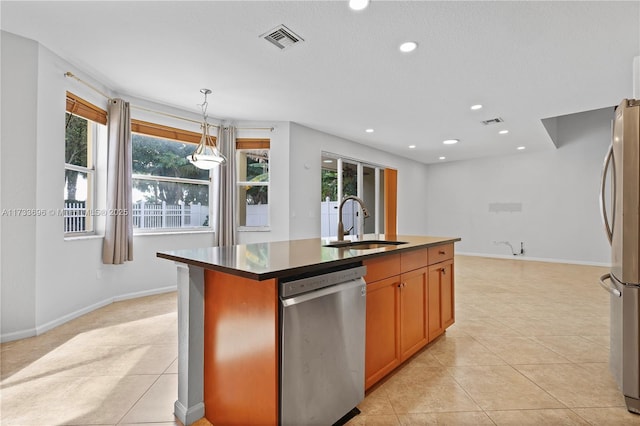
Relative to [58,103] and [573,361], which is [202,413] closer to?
[573,361]

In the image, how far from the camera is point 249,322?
4.64ft

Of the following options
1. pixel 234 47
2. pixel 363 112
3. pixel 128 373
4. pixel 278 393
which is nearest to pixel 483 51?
pixel 363 112

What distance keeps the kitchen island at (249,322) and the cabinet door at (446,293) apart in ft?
1.93

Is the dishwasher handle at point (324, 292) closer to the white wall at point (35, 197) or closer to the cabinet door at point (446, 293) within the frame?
the cabinet door at point (446, 293)

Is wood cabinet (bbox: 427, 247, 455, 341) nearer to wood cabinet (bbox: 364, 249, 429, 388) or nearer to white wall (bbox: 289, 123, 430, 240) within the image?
wood cabinet (bbox: 364, 249, 429, 388)

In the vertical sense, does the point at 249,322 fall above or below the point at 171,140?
below

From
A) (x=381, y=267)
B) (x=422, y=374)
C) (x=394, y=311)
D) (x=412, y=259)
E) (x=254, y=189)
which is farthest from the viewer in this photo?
(x=254, y=189)

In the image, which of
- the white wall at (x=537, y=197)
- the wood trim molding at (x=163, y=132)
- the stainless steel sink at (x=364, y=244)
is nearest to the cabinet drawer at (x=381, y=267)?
the stainless steel sink at (x=364, y=244)

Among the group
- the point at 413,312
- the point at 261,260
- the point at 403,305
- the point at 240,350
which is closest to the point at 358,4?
the point at 261,260

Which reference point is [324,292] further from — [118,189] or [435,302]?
[118,189]

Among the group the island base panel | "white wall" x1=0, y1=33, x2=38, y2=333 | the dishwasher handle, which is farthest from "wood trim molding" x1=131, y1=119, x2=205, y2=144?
the dishwasher handle

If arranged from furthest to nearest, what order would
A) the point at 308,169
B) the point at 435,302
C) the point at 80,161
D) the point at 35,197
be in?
the point at 308,169
the point at 80,161
the point at 35,197
the point at 435,302

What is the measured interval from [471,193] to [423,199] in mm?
1248

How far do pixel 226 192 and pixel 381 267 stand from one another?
11.2 ft
